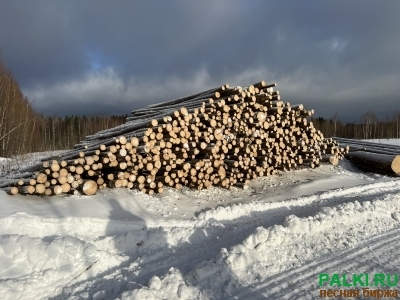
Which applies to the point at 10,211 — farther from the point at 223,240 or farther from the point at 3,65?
the point at 3,65

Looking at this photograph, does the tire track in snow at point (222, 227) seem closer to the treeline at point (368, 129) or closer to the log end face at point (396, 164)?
the log end face at point (396, 164)

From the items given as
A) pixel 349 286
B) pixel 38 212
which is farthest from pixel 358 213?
pixel 38 212

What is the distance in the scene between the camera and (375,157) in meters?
11.8

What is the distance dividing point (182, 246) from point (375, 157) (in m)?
10.1

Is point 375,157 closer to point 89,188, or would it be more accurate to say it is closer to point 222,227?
point 222,227

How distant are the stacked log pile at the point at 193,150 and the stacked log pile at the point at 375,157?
3.59m

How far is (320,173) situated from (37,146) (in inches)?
1138

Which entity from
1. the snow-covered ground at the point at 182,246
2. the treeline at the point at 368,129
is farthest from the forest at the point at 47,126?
the snow-covered ground at the point at 182,246

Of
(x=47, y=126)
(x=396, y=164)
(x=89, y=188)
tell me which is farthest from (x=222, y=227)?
(x=47, y=126)

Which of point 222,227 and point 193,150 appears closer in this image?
point 222,227

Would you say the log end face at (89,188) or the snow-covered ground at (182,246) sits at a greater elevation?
the log end face at (89,188)

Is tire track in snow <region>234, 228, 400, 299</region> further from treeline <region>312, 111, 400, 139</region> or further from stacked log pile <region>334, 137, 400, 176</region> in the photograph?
treeline <region>312, 111, 400, 139</region>

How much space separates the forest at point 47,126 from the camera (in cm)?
2173

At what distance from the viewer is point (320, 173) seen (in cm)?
1018
